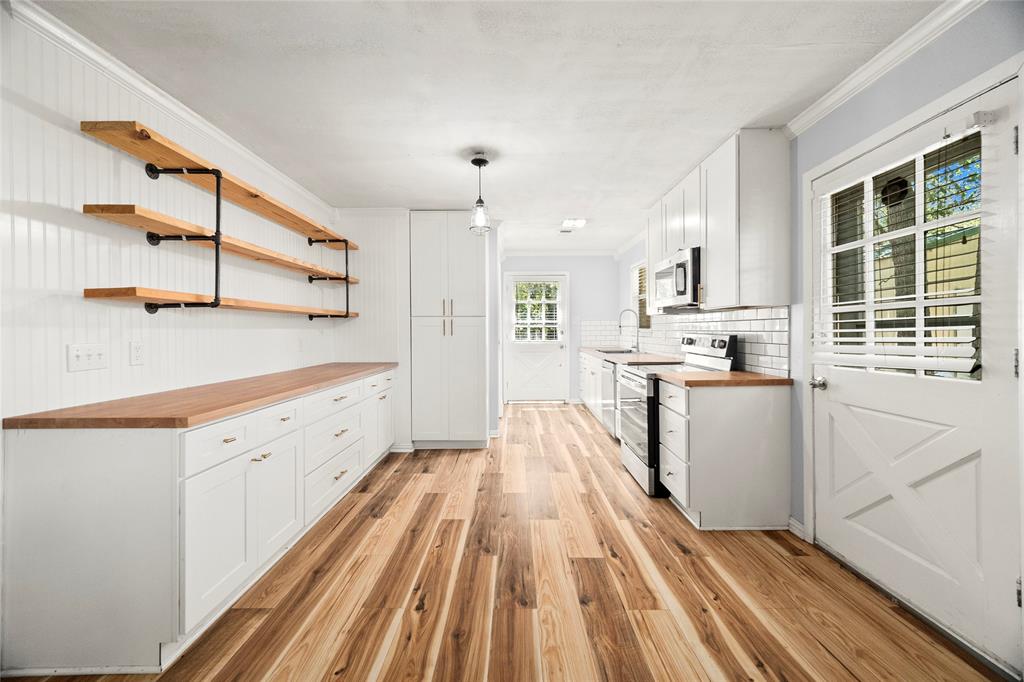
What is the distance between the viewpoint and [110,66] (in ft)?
6.54

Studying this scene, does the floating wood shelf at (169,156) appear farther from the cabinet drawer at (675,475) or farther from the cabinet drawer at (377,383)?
the cabinet drawer at (675,475)

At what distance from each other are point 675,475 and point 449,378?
2.37 metres

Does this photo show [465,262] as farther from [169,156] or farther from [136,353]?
[136,353]

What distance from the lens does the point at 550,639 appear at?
5.74 ft

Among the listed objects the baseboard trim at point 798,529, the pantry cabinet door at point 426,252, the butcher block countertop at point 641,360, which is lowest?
the baseboard trim at point 798,529

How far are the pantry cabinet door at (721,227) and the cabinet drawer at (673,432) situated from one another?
82 centimetres

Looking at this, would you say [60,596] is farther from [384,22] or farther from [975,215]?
[975,215]

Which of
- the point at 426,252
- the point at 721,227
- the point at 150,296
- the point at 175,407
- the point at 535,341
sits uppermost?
the point at 426,252

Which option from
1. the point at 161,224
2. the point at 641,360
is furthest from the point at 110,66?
the point at 641,360

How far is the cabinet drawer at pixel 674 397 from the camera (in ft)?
9.04

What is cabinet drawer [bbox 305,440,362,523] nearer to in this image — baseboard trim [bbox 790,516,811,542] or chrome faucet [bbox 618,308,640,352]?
baseboard trim [bbox 790,516,811,542]

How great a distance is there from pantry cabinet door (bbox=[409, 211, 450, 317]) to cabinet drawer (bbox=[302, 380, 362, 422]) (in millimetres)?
1304

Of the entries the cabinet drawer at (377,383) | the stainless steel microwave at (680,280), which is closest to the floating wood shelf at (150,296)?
the cabinet drawer at (377,383)

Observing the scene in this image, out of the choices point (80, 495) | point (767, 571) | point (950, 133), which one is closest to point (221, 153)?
point (80, 495)
